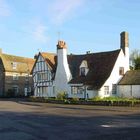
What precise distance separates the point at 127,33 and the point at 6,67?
3139 centimetres

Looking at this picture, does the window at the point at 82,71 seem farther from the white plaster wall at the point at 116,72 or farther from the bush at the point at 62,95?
the white plaster wall at the point at 116,72

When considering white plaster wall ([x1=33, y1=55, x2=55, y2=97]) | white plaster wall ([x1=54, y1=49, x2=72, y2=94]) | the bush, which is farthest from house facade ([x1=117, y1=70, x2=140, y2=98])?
white plaster wall ([x1=33, y1=55, x2=55, y2=97])

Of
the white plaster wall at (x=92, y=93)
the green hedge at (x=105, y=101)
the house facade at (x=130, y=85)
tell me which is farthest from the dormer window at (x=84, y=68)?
the green hedge at (x=105, y=101)

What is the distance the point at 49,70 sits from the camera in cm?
6041

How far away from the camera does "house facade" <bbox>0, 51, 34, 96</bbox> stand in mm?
76312

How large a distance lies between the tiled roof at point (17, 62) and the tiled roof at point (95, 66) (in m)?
19.2

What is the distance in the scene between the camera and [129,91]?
50.8m

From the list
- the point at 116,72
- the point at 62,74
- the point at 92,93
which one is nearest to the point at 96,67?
the point at 116,72

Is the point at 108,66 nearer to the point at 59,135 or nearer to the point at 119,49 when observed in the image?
the point at 119,49

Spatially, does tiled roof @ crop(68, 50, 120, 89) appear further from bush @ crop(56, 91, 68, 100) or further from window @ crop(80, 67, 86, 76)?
bush @ crop(56, 91, 68, 100)

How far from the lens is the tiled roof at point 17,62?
77250 millimetres

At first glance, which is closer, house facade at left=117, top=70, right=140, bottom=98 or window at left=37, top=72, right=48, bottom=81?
house facade at left=117, top=70, right=140, bottom=98

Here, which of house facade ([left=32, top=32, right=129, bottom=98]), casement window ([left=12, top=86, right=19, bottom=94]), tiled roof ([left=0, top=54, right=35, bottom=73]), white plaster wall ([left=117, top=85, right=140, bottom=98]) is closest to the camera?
white plaster wall ([left=117, top=85, right=140, bottom=98])

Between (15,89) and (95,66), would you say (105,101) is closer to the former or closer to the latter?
(95,66)
